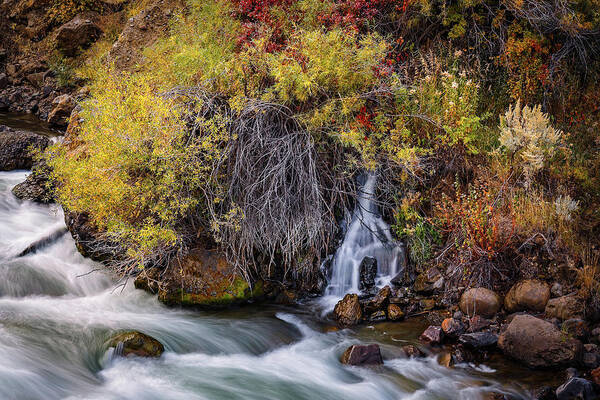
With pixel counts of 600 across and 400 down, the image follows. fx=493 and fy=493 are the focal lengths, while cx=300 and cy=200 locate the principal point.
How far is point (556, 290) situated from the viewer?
18.3ft

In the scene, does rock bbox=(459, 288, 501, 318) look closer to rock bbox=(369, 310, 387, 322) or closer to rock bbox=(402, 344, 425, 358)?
rock bbox=(402, 344, 425, 358)

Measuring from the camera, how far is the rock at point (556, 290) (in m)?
5.55

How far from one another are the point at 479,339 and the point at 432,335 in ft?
1.67

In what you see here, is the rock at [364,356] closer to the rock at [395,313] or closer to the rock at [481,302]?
the rock at [395,313]

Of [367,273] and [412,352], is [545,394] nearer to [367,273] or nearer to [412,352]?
[412,352]

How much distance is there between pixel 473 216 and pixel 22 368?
5.22 m

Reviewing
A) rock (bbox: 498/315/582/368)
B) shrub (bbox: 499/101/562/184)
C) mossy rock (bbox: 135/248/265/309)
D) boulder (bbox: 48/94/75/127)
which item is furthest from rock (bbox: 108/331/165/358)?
boulder (bbox: 48/94/75/127)

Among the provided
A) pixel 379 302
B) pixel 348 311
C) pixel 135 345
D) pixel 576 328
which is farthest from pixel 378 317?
pixel 135 345

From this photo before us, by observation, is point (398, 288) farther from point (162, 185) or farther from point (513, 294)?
point (162, 185)

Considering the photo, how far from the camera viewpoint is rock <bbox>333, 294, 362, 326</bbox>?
6.19m

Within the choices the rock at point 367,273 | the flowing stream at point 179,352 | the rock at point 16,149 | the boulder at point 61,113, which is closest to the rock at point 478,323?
the flowing stream at point 179,352

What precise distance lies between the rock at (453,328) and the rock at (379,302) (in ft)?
2.85

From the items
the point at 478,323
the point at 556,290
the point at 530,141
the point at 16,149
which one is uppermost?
the point at 530,141

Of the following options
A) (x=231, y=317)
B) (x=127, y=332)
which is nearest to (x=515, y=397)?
(x=231, y=317)
